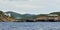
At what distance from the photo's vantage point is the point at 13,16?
119m

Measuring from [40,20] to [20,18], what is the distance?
33.1 feet

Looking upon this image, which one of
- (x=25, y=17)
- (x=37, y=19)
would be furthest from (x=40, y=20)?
(x=25, y=17)

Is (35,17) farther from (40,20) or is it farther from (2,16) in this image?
(2,16)

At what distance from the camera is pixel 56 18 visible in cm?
11806

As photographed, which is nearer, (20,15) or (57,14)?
(20,15)

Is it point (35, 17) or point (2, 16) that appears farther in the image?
point (2, 16)

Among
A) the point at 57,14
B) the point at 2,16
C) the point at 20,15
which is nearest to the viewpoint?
the point at 20,15

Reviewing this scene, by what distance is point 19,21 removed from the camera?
12119cm

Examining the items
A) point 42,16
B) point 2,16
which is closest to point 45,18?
point 42,16

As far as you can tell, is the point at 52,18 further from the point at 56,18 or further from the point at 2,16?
the point at 2,16

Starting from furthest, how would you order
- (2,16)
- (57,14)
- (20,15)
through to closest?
(2,16) < (57,14) < (20,15)

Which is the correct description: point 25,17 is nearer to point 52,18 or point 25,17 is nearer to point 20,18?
point 20,18

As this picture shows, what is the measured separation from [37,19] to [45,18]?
489 cm

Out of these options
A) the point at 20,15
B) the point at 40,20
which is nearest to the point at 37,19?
the point at 40,20
